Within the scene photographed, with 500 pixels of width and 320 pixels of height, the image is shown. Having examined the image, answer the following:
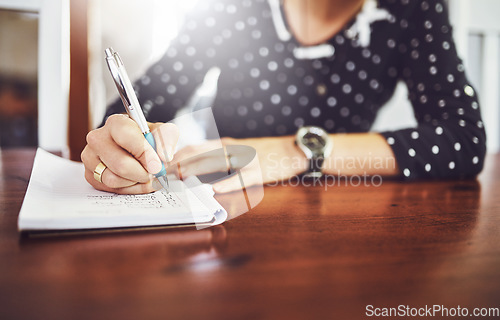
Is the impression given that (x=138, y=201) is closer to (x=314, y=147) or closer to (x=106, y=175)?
(x=106, y=175)

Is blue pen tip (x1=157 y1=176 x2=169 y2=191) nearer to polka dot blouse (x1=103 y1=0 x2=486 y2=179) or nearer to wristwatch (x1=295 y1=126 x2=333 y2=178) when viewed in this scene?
wristwatch (x1=295 y1=126 x2=333 y2=178)

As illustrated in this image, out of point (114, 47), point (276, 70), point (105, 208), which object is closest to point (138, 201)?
point (105, 208)

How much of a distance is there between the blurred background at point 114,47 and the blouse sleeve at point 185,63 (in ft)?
1.51

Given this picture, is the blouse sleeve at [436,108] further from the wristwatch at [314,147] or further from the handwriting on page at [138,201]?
the handwriting on page at [138,201]

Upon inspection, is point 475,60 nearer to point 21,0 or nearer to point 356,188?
point 356,188

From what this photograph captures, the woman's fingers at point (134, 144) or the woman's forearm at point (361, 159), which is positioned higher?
the woman's fingers at point (134, 144)

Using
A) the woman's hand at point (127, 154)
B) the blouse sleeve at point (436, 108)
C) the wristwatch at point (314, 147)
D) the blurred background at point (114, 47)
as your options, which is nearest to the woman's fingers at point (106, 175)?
the woman's hand at point (127, 154)

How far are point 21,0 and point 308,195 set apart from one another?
6.07ft

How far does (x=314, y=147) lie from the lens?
622 mm

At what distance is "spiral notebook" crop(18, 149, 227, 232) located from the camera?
12.2 inches

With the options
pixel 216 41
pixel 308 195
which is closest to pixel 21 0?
→ pixel 216 41

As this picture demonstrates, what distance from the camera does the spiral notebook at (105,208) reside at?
1.02 feet

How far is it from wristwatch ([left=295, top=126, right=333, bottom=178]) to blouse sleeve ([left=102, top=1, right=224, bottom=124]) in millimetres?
463

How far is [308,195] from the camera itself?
0.50 meters
